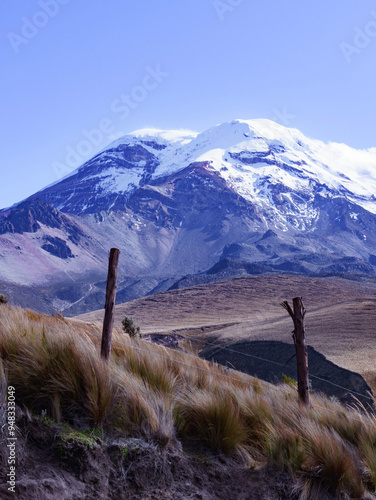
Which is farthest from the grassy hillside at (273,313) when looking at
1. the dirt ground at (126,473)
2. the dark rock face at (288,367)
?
the dirt ground at (126,473)

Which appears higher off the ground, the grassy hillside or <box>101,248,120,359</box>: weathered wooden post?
<box>101,248,120,359</box>: weathered wooden post

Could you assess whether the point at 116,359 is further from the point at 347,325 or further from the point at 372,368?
the point at 347,325

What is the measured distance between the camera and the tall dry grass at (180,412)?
424cm

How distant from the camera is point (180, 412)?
15.7 feet

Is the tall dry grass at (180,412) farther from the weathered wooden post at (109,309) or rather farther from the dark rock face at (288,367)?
the dark rock face at (288,367)

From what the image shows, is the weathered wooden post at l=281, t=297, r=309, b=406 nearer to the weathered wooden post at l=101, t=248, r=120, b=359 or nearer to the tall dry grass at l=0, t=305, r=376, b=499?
the tall dry grass at l=0, t=305, r=376, b=499

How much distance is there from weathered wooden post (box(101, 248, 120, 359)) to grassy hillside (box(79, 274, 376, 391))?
604 inches

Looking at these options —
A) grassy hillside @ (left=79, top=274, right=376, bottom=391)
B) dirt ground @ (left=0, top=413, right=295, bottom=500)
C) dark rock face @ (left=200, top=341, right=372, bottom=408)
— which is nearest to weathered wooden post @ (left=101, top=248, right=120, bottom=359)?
dirt ground @ (left=0, top=413, right=295, bottom=500)

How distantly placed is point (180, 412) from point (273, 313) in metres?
56.5

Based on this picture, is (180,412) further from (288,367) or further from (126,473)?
(288,367)

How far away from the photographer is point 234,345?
1182 inches

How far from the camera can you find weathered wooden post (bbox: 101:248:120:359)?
18.5 ft

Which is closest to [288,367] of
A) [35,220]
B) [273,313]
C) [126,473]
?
[126,473]

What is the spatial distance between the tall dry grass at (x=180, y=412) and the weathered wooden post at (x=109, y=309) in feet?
0.76
